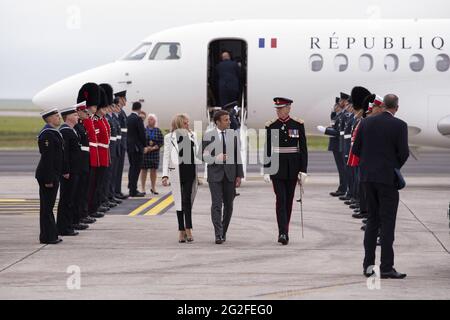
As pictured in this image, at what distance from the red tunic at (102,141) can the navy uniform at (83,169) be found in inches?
34.2

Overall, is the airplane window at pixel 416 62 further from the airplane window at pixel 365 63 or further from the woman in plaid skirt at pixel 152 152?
the woman in plaid skirt at pixel 152 152

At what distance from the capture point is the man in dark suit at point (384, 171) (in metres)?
12.0

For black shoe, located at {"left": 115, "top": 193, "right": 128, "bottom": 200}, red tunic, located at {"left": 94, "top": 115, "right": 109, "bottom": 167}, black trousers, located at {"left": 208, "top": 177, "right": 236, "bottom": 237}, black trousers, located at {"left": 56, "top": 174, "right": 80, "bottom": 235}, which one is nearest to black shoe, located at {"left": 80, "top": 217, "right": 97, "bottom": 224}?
red tunic, located at {"left": 94, "top": 115, "right": 109, "bottom": 167}

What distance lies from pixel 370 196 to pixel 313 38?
508 inches

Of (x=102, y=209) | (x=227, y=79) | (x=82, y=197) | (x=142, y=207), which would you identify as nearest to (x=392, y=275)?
(x=82, y=197)

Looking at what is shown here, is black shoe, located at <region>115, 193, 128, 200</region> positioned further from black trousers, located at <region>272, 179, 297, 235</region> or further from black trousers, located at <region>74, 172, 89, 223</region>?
black trousers, located at <region>272, 179, 297, 235</region>

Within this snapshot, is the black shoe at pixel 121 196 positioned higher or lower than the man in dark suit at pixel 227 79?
lower

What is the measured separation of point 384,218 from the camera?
12.0m

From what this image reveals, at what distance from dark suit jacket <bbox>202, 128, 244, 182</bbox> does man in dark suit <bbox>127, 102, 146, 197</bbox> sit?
6.48 meters

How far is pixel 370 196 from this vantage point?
12.2 metres

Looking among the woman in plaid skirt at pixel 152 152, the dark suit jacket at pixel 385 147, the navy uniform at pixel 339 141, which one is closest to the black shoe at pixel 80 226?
the dark suit jacket at pixel 385 147
